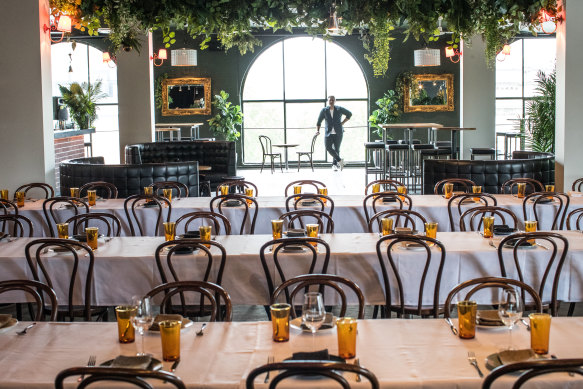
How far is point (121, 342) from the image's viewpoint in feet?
9.59

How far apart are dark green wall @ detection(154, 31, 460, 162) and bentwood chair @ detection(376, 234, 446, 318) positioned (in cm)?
1369

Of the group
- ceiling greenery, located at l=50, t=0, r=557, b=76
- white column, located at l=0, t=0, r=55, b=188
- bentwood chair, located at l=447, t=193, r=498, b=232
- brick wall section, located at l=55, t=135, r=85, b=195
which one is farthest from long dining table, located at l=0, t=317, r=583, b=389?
brick wall section, located at l=55, t=135, r=85, b=195

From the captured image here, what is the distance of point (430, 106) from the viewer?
18.1 metres

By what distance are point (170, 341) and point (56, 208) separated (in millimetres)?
4521

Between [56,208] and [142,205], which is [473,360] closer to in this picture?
[142,205]

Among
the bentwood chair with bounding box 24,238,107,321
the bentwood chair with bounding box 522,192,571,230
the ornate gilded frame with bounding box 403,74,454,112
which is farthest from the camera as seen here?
the ornate gilded frame with bounding box 403,74,454,112

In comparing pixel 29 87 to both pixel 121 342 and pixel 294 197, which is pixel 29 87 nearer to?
pixel 294 197

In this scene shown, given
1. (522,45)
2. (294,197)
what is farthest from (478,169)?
(522,45)

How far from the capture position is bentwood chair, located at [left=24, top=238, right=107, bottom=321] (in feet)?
14.7

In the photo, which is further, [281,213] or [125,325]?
[281,213]

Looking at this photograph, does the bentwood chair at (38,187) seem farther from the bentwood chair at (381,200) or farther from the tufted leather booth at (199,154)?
the tufted leather booth at (199,154)

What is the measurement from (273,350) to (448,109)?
1603 centimetres

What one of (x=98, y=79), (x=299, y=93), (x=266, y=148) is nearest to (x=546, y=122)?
(x=299, y=93)

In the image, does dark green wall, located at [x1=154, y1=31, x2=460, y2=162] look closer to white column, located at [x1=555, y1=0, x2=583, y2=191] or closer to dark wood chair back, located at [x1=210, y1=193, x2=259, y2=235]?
white column, located at [x1=555, y1=0, x2=583, y2=191]
